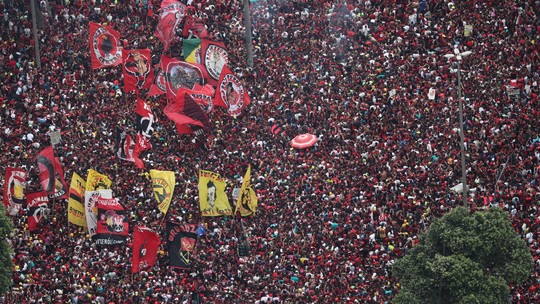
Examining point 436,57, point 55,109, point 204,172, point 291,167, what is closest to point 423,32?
point 436,57

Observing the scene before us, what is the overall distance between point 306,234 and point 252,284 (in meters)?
2.99

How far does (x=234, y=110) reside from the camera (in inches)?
2311

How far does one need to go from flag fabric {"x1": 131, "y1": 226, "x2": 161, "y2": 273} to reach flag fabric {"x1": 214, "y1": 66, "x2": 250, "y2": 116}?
934 cm

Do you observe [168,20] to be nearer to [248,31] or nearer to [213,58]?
[213,58]

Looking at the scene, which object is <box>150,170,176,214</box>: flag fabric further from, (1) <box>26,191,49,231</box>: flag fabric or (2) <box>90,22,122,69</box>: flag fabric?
(2) <box>90,22,122,69</box>: flag fabric

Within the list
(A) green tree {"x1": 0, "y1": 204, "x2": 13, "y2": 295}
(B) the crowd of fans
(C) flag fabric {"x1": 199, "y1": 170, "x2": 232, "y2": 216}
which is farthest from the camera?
(C) flag fabric {"x1": 199, "y1": 170, "x2": 232, "y2": 216}

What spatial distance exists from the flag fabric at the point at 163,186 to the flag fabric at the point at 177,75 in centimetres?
669

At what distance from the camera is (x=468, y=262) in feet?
143

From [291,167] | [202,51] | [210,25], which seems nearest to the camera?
[291,167]

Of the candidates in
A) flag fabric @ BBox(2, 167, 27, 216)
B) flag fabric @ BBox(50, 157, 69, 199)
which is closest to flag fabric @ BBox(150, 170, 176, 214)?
flag fabric @ BBox(50, 157, 69, 199)

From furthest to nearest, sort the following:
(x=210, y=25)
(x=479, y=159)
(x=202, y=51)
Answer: (x=210, y=25)
(x=202, y=51)
(x=479, y=159)

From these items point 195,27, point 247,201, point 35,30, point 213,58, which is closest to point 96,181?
point 247,201

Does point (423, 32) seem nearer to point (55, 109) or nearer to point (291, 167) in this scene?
point (291, 167)

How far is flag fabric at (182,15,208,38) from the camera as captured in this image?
63.5 m
